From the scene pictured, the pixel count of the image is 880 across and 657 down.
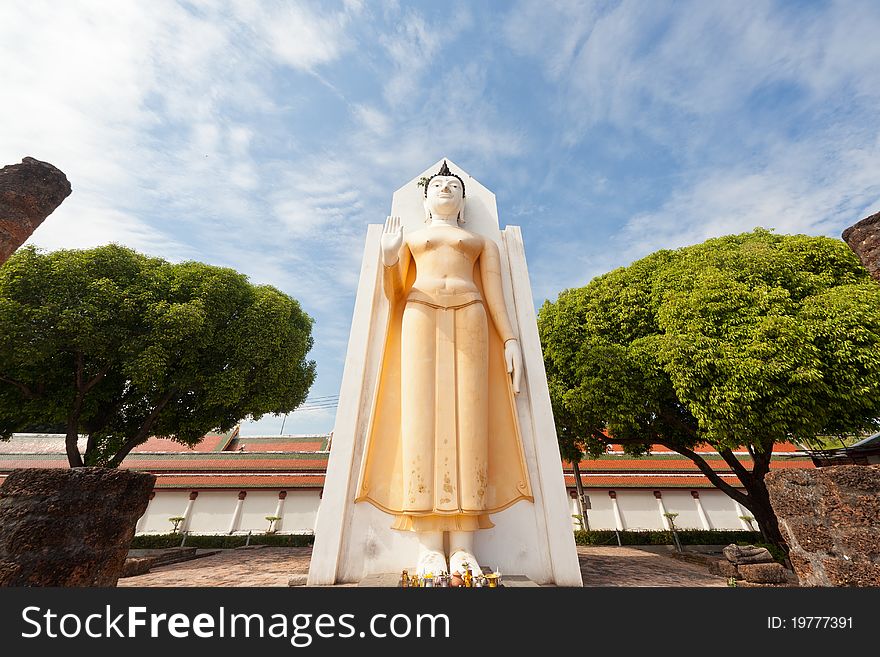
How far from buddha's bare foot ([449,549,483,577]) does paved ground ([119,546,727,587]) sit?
3.51 metres

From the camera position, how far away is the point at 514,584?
8.89 ft

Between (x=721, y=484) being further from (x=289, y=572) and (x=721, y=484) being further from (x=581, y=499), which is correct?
(x=289, y=572)

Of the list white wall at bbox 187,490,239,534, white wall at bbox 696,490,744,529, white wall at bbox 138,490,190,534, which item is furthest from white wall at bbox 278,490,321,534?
white wall at bbox 696,490,744,529

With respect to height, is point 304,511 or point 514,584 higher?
point 304,511

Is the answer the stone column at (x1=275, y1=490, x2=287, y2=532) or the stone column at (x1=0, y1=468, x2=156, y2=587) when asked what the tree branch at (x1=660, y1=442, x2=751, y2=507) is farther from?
the stone column at (x1=275, y1=490, x2=287, y2=532)

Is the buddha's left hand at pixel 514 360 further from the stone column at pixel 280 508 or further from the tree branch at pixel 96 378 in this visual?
the stone column at pixel 280 508

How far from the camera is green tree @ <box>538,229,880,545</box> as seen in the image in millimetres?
6988

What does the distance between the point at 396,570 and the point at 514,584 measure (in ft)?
3.55

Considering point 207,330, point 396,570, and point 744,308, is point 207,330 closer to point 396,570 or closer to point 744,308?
point 396,570

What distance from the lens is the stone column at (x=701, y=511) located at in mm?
15117

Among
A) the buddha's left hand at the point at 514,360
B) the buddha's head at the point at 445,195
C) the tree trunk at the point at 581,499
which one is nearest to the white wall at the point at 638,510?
the tree trunk at the point at 581,499

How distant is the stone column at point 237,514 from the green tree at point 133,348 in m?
4.98

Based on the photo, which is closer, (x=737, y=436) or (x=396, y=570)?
(x=396, y=570)
